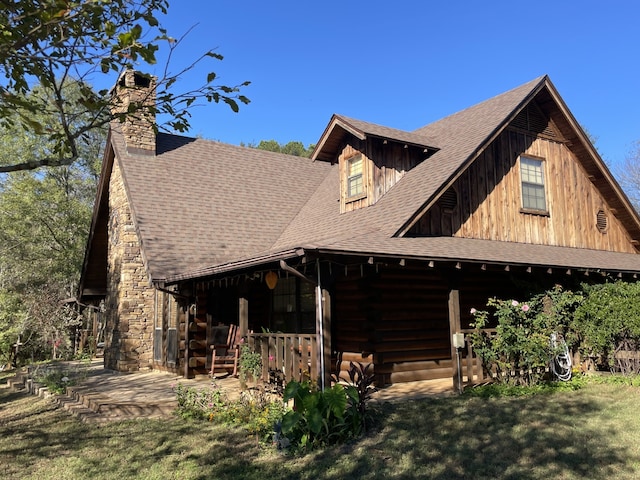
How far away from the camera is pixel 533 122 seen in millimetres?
14695

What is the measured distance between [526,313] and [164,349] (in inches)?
392

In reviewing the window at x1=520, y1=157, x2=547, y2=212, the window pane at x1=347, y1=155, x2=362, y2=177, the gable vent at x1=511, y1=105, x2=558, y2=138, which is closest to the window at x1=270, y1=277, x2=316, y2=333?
the window pane at x1=347, y1=155, x2=362, y2=177

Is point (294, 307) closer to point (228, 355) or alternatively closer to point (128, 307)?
point (228, 355)

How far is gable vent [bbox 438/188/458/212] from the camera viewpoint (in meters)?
12.4

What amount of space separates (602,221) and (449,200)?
20.1 ft

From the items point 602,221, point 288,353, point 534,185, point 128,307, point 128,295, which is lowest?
point 288,353

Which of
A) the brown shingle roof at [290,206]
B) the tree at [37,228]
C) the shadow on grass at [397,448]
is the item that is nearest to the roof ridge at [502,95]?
the brown shingle roof at [290,206]

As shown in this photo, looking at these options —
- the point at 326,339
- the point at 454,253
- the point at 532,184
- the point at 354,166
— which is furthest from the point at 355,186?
the point at 326,339

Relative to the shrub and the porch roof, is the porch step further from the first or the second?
the porch roof

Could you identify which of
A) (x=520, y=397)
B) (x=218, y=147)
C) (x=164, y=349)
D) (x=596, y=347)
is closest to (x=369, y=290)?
(x=520, y=397)

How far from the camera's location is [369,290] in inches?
436

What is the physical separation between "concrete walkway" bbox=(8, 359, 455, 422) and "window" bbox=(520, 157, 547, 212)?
5597 millimetres

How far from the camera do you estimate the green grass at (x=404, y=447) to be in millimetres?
5840

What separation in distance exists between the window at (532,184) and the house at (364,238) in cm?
4
